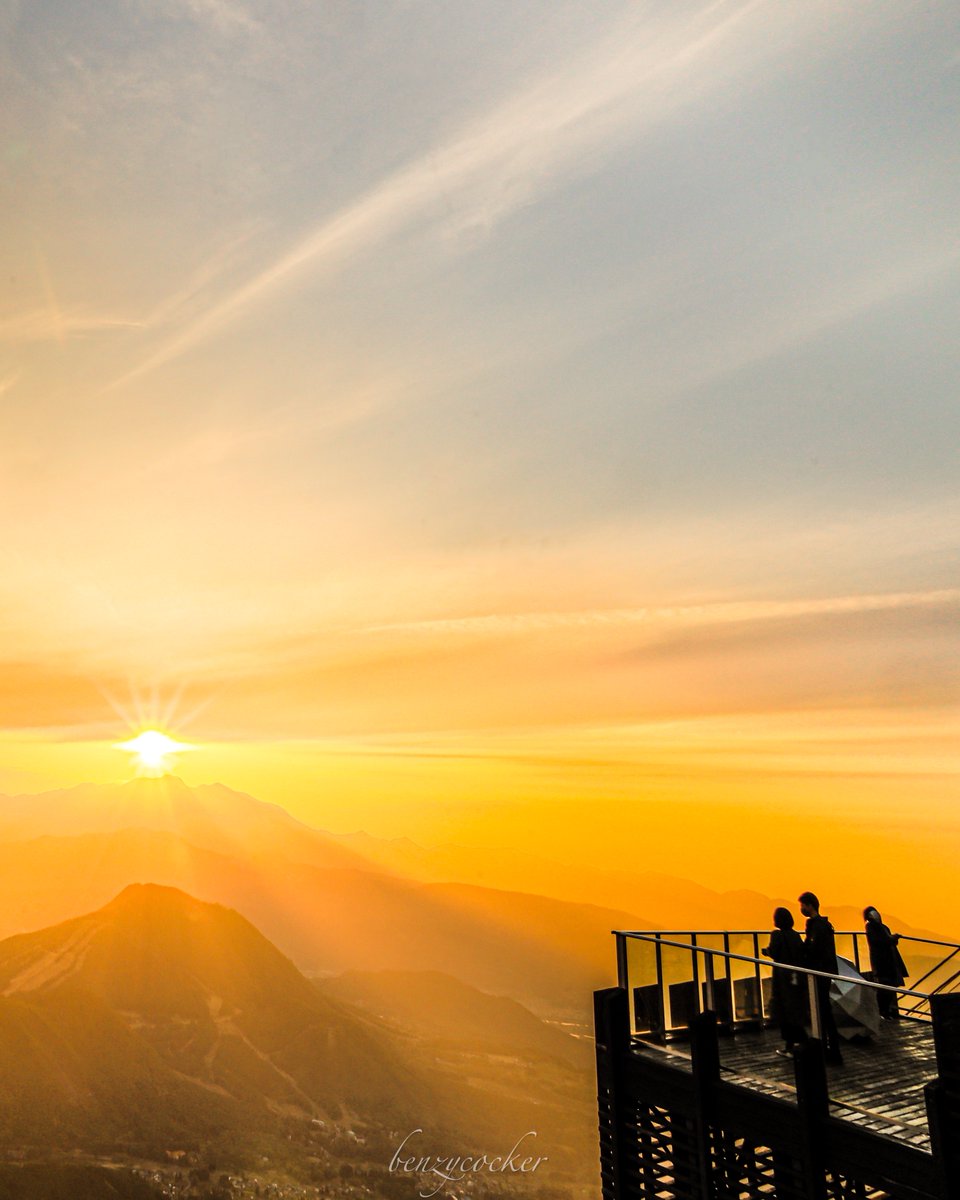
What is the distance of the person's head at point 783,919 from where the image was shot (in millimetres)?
10492

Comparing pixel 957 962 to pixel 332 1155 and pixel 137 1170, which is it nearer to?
pixel 137 1170

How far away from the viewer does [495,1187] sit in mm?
199125

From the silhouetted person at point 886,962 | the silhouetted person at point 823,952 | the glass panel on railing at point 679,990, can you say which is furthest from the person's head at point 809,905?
the silhouetted person at point 886,962

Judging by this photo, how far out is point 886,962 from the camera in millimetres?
13148

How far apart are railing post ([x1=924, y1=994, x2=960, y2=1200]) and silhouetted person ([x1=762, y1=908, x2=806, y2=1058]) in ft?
6.15

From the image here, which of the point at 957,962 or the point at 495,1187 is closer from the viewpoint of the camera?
the point at 957,962

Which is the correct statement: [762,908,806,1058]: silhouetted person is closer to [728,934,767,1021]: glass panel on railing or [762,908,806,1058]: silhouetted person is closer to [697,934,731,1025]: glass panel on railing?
[697,934,731,1025]: glass panel on railing

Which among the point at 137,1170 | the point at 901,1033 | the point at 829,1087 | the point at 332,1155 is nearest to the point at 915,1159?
the point at 829,1087

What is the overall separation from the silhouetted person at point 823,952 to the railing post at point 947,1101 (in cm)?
247

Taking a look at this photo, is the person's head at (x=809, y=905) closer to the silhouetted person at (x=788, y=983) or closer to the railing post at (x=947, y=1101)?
the silhouetted person at (x=788, y=983)

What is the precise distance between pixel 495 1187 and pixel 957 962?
764 ft

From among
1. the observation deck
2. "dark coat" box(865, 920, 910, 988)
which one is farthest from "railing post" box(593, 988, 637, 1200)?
"dark coat" box(865, 920, 910, 988)

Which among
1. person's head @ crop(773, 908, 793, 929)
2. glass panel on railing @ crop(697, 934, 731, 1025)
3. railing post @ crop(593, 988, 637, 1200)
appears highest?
person's head @ crop(773, 908, 793, 929)

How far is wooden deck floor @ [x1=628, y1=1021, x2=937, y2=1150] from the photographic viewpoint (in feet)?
27.5
